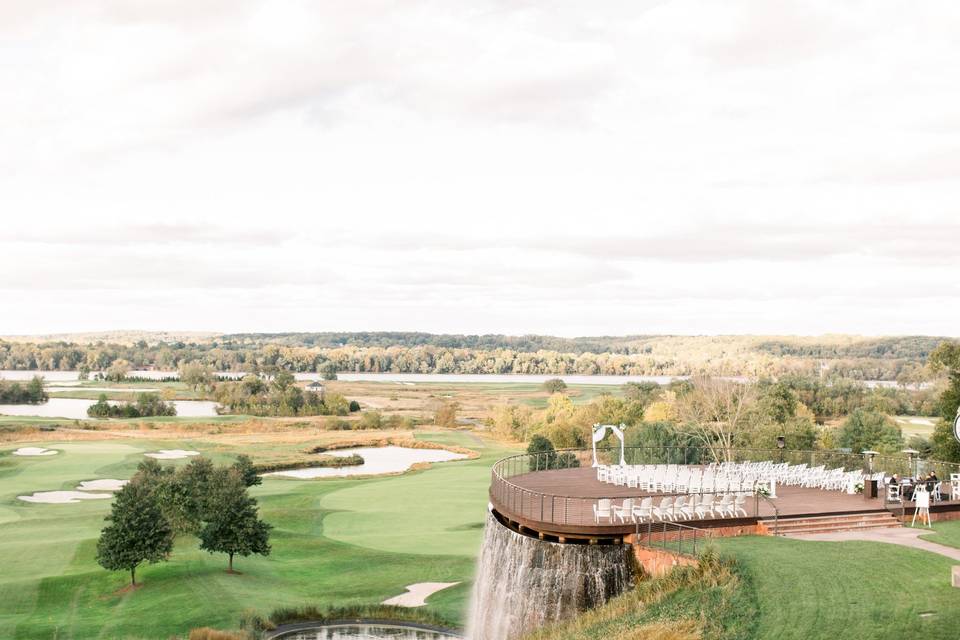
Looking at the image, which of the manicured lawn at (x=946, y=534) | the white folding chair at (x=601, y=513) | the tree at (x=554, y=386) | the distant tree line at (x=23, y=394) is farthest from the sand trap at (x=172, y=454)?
the tree at (x=554, y=386)

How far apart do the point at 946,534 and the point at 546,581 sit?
951 cm

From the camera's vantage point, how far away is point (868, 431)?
Answer: 52312 millimetres

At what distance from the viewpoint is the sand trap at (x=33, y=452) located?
71188mm

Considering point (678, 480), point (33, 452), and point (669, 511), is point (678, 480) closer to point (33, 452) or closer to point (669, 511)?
point (669, 511)

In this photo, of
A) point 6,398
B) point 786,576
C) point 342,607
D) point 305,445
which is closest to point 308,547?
point 342,607

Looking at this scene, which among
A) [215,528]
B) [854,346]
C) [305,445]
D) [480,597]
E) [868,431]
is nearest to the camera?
[480,597]

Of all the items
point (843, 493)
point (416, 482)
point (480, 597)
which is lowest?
point (416, 482)

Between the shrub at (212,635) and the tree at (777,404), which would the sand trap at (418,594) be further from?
the tree at (777,404)

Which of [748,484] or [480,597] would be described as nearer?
[480,597]

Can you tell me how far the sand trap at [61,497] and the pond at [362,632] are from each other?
3355 cm

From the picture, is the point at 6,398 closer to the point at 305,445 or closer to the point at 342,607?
the point at 305,445

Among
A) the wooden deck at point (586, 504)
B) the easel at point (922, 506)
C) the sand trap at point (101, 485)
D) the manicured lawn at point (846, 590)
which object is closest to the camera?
the manicured lawn at point (846, 590)

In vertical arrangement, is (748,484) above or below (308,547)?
above

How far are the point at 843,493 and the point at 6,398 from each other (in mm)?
127949
